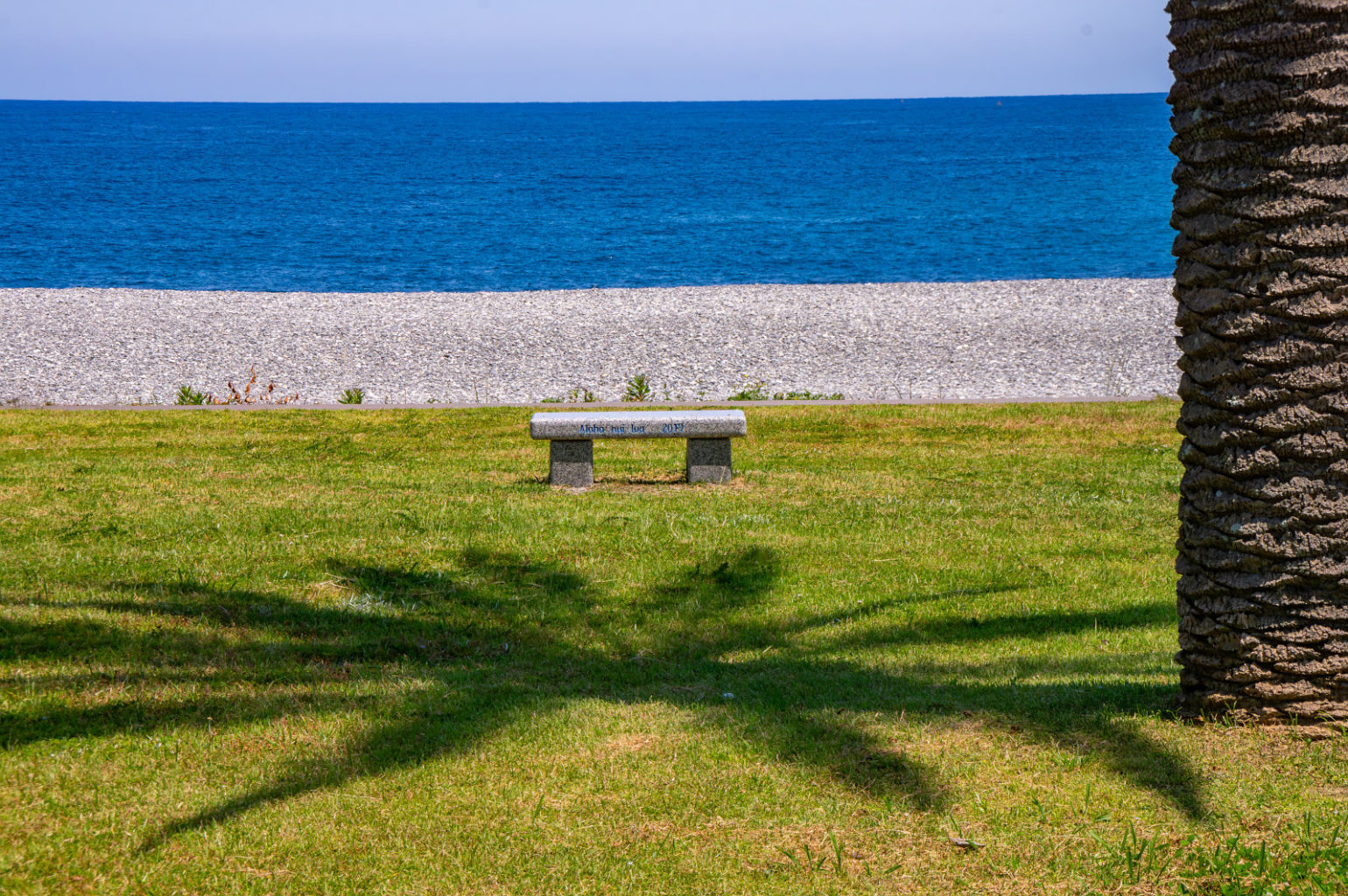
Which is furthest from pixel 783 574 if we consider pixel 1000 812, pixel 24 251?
pixel 24 251

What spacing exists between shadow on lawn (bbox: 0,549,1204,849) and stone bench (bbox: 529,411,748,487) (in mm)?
2198

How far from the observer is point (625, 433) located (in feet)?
31.3

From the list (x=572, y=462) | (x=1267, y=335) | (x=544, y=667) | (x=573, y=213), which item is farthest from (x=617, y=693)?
(x=573, y=213)

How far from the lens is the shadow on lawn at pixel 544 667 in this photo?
4254 millimetres

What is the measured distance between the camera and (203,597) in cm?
632

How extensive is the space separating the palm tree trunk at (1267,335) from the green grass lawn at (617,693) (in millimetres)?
403

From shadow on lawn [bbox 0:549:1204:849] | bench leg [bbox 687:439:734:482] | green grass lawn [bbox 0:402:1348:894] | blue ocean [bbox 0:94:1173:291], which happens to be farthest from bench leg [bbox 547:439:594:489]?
blue ocean [bbox 0:94:1173:291]

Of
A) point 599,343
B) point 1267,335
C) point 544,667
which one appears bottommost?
point 544,667

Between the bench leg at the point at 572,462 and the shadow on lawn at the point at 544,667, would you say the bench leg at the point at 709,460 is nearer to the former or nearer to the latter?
the bench leg at the point at 572,462

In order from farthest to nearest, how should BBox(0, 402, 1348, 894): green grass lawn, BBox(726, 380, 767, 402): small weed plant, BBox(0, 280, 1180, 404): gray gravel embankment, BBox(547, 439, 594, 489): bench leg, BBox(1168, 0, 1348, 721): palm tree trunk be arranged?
BBox(0, 280, 1180, 404): gray gravel embankment < BBox(726, 380, 767, 402): small weed plant < BBox(547, 439, 594, 489): bench leg < BBox(1168, 0, 1348, 721): palm tree trunk < BBox(0, 402, 1348, 894): green grass lawn

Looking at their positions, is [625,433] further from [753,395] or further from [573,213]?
[573,213]

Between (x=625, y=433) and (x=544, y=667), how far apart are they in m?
4.19

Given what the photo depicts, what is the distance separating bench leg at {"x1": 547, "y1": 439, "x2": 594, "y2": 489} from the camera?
952 centimetres

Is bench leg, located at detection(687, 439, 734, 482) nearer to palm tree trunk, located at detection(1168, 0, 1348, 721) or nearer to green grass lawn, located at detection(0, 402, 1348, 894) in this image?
green grass lawn, located at detection(0, 402, 1348, 894)
